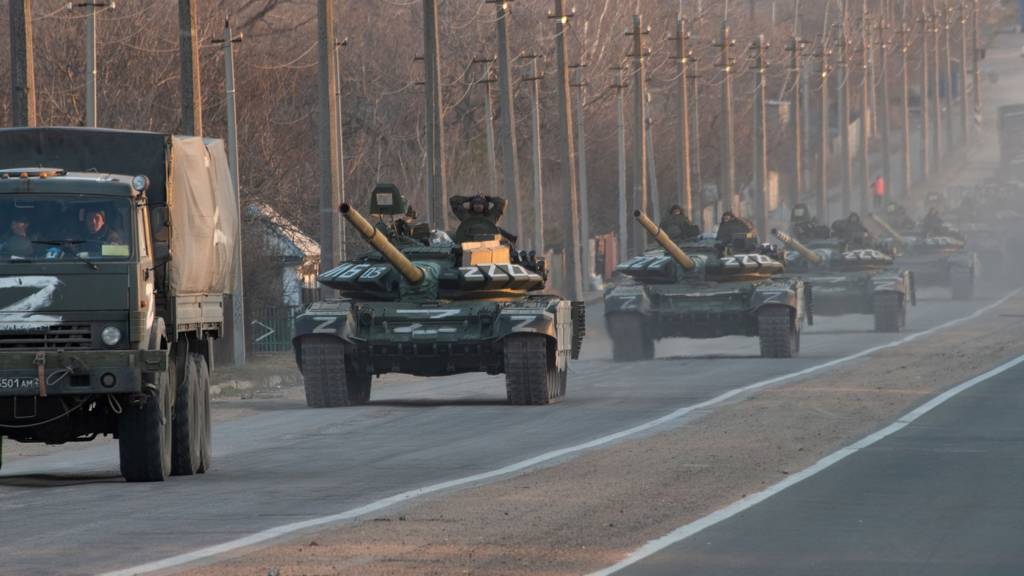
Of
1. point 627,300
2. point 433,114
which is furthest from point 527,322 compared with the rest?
point 433,114

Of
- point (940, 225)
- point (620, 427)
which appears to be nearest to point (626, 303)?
point (620, 427)

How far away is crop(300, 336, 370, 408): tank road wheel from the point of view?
2616cm

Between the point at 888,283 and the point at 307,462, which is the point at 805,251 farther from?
the point at 307,462

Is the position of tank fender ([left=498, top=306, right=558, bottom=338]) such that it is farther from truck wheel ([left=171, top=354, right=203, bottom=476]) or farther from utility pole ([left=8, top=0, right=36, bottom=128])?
truck wheel ([left=171, top=354, right=203, bottom=476])

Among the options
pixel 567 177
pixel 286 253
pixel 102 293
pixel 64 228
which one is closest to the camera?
pixel 102 293

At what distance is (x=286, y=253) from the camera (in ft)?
167

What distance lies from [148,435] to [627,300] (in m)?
21.0

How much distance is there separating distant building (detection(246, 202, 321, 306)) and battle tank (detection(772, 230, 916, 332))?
10.6m

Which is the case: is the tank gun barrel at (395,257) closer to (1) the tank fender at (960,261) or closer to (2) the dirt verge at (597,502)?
(2) the dirt verge at (597,502)

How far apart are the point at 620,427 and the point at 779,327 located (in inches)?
561

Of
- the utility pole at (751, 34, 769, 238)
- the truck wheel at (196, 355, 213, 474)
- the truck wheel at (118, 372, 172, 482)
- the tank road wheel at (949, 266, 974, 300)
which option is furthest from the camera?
the utility pole at (751, 34, 769, 238)

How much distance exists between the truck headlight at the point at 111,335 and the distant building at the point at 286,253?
1075 inches

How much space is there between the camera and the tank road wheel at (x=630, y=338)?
3725 cm

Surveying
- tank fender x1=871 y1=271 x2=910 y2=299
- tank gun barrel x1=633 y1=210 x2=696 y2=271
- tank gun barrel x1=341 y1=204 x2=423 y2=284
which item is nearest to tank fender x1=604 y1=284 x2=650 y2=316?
tank gun barrel x1=633 y1=210 x2=696 y2=271
